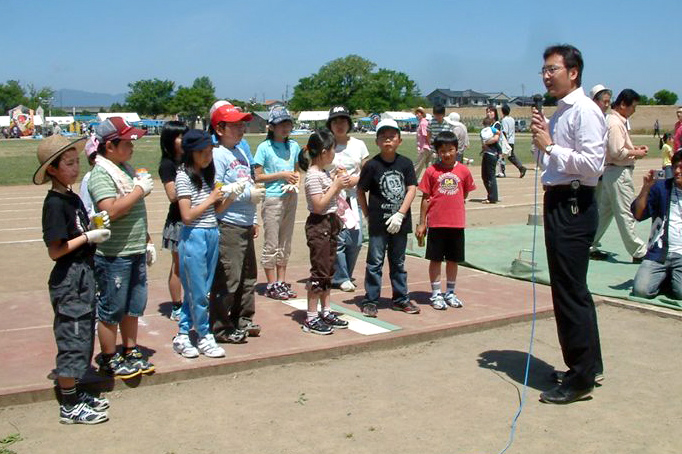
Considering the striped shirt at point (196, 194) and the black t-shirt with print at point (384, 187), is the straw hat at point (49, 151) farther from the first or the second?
the black t-shirt with print at point (384, 187)

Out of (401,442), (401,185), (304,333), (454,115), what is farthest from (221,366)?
(454,115)

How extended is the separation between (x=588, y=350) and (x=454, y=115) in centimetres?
1085

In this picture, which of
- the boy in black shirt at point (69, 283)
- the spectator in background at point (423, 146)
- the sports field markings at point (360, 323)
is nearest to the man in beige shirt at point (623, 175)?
the sports field markings at point (360, 323)

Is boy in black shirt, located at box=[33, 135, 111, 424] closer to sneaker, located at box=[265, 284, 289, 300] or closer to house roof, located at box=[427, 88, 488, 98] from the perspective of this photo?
sneaker, located at box=[265, 284, 289, 300]

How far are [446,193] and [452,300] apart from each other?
1073mm

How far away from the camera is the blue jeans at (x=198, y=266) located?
547 centimetres

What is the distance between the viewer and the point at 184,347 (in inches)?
223

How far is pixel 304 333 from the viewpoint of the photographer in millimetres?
6332

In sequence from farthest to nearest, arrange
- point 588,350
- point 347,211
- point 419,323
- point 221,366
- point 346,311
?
1. point 347,211
2. point 346,311
3. point 419,323
4. point 221,366
5. point 588,350

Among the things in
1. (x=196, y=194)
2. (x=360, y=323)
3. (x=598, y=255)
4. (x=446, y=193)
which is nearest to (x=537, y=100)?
(x=446, y=193)

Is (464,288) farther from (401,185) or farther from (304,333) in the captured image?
(304,333)

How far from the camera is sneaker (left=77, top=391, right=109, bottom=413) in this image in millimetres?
4715

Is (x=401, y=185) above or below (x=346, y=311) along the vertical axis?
above

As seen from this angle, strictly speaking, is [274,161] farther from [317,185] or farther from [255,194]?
[255,194]
